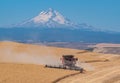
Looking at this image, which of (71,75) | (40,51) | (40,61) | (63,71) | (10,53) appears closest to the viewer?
(71,75)

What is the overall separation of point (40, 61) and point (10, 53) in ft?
27.3

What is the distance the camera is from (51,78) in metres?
41.8

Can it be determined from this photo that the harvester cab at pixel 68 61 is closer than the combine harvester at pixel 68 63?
No

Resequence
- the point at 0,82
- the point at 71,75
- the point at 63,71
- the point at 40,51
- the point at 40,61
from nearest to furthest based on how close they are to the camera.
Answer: the point at 0,82 → the point at 71,75 → the point at 63,71 → the point at 40,61 → the point at 40,51

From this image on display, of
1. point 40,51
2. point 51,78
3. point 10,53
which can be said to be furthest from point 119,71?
point 40,51

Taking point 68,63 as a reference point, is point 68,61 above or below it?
above

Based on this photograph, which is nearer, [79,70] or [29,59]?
[79,70]

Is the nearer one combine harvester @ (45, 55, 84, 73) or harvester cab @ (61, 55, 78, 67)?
combine harvester @ (45, 55, 84, 73)

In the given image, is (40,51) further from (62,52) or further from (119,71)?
(119,71)

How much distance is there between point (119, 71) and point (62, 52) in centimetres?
2885

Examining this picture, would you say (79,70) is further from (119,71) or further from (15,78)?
(15,78)

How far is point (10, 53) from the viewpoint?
66.0 m

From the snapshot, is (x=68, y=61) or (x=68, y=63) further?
(x=68, y=61)

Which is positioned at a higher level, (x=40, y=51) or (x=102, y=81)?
(x=40, y=51)
